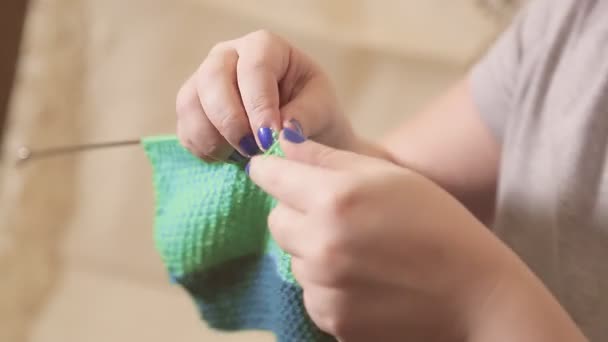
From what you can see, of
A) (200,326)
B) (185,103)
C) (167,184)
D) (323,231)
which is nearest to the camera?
(323,231)

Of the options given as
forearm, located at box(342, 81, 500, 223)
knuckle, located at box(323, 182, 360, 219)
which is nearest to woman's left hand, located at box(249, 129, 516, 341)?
knuckle, located at box(323, 182, 360, 219)

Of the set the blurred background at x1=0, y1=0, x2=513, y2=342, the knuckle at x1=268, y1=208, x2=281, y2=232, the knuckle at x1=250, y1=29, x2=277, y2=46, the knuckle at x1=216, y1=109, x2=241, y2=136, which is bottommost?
the blurred background at x1=0, y1=0, x2=513, y2=342

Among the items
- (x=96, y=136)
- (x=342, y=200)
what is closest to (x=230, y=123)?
(x=342, y=200)

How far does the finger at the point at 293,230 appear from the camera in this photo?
358 mm

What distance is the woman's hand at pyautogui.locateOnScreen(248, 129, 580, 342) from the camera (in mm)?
348

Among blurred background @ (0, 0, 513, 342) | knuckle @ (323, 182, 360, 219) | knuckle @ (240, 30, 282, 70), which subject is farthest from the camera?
blurred background @ (0, 0, 513, 342)

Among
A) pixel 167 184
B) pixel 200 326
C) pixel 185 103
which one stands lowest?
pixel 200 326

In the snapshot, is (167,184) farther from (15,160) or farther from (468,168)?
(15,160)

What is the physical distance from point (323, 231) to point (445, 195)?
74mm

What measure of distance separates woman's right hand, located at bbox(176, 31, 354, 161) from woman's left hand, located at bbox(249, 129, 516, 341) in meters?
0.07

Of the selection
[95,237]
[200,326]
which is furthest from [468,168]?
[95,237]

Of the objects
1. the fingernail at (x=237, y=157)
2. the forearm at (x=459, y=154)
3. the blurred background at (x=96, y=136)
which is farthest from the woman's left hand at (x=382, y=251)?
the blurred background at (x=96, y=136)

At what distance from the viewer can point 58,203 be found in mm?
921

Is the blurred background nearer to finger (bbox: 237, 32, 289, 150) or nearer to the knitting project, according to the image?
the knitting project
